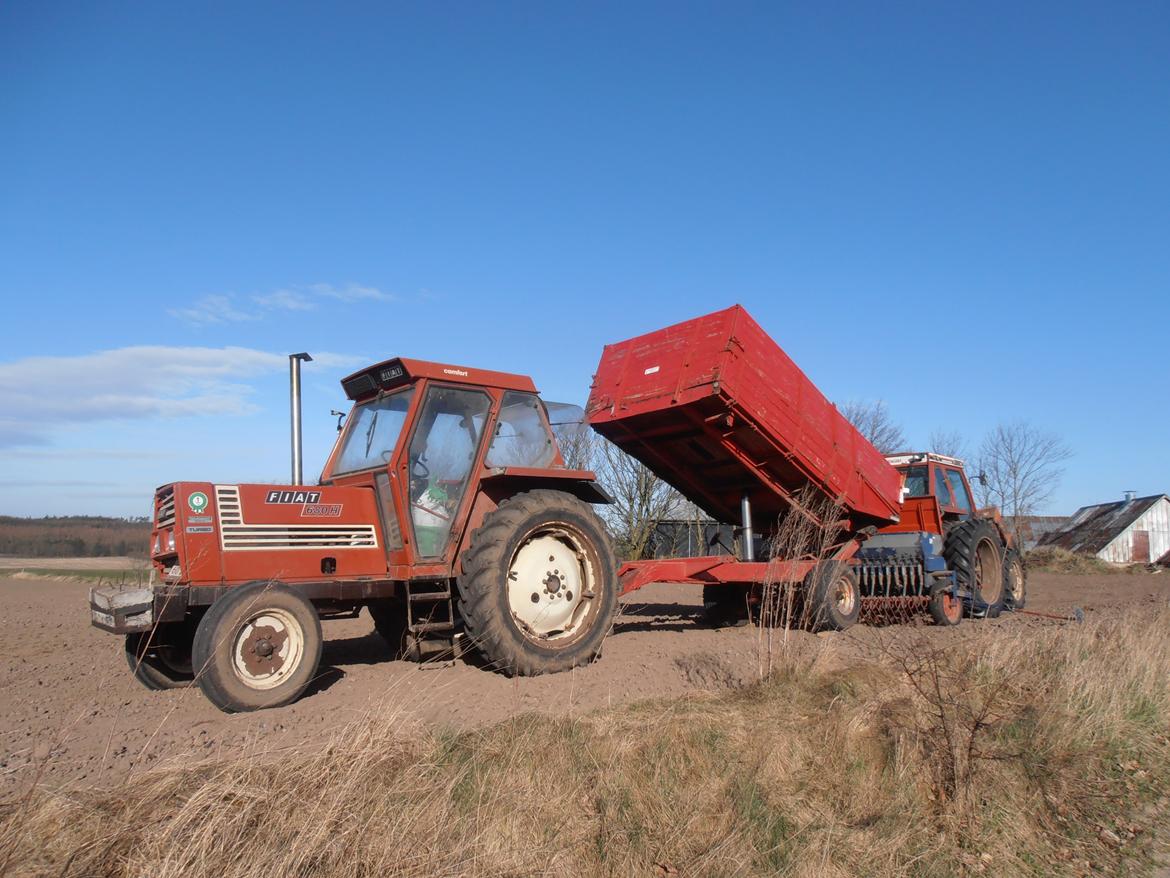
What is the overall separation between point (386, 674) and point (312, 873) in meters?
3.84

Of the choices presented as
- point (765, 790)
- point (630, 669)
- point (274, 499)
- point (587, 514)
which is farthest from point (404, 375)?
point (765, 790)

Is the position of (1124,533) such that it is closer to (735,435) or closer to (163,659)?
(735,435)

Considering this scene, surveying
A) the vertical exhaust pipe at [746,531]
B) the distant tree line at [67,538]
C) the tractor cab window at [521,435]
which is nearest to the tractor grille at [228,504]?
the tractor cab window at [521,435]

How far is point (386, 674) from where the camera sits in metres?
6.72

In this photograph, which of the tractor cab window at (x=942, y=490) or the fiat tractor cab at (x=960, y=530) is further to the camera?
the tractor cab window at (x=942, y=490)

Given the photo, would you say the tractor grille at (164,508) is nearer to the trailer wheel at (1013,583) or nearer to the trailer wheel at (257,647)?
the trailer wheel at (257,647)

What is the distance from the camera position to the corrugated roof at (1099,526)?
117ft

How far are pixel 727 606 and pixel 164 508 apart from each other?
6671 mm

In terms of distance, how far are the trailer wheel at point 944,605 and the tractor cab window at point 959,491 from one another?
1926 mm

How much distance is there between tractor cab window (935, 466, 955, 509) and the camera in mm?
12336


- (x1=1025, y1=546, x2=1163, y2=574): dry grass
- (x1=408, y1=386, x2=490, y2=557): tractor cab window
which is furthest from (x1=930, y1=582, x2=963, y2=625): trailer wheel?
(x1=1025, y1=546, x2=1163, y2=574): dry grass

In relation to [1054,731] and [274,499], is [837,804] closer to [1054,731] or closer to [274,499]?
[1054,731]

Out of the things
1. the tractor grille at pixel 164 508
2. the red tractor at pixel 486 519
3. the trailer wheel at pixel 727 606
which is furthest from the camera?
the trailer wheel at pixel 727 606

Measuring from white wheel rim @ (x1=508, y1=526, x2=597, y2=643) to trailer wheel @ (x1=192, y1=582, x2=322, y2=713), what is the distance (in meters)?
1.63
